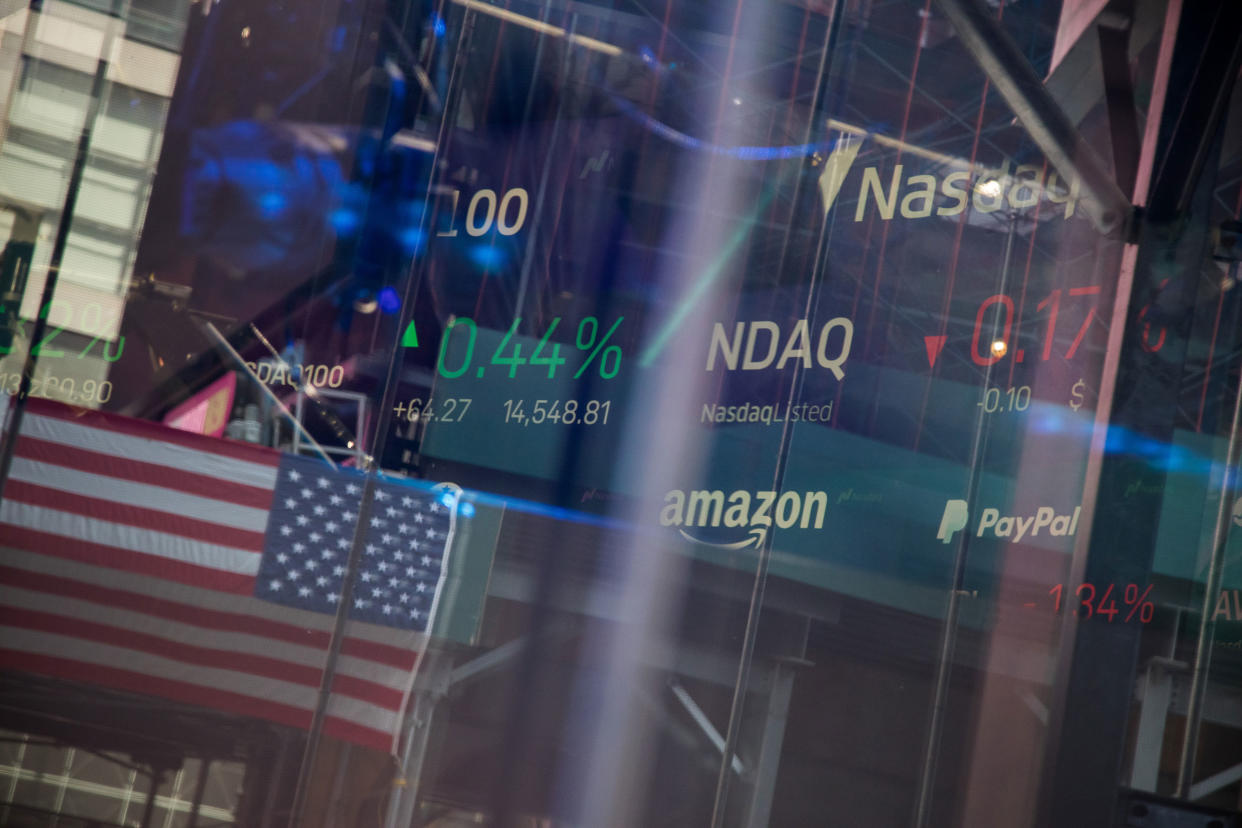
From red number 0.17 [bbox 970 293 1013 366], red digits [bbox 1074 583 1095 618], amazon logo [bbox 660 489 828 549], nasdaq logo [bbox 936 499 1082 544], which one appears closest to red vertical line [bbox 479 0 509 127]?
amazon logo [bbox 660 489 828 549]

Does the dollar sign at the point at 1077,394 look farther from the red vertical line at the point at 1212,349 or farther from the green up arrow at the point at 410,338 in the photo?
the green up arrow at the point at 410,338

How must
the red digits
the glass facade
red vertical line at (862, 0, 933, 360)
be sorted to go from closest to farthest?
the red digits → the glass facade → red vertical line at (862, 0, 933, 360)

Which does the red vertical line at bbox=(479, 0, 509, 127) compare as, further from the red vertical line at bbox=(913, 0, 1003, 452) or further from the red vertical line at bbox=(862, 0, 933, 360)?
the red vertical line at bbox=(913, 0, 1003, 452)

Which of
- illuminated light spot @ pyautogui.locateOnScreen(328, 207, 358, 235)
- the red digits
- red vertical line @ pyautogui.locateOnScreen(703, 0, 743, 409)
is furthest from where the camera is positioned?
illuminated light spot @ pyautogui.locateOnScreen(328, 207, 358, 235)

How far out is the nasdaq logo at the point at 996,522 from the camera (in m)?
3.98

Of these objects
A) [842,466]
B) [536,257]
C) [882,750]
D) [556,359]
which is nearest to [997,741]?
[882,750]

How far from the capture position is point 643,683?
13.1ft

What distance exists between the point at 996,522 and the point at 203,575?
112 inches

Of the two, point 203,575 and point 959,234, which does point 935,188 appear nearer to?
point 959,234

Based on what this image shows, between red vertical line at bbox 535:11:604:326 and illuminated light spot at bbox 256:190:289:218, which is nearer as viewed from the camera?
red vertical line at bbox 535:11:604:326

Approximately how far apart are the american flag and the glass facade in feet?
0.04

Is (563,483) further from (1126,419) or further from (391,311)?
(1126,419)

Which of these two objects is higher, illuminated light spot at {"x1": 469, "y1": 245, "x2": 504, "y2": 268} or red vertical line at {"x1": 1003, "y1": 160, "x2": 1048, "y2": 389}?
red vertical line at {"x1": 1003, "y1": 160, "x2": 1048, "y2": 389}

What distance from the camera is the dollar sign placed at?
396cm
